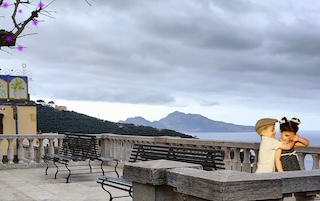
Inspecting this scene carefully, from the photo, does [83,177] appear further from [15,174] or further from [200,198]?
[200,198]

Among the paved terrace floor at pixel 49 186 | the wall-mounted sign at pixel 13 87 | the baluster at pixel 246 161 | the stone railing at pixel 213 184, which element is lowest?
the paved terrace floor at pixel 49 186

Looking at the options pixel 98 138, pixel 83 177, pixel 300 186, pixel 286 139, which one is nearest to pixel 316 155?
pixel 286 139

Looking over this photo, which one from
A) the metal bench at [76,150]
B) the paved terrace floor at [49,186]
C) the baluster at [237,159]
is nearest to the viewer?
the paved terrace floor at [49,186]

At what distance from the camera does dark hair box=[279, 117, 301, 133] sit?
421cm

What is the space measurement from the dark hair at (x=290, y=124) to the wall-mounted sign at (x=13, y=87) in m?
17.2

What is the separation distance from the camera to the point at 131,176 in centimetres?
395

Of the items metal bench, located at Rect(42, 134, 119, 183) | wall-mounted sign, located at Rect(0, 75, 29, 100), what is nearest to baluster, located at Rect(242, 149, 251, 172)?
metal bench, located at Rect(42, 134, 119, 183)

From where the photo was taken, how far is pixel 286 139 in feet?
13.9

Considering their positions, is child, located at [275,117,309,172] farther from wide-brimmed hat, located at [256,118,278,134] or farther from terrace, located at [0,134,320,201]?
terrace, located at [0,134,320,201]

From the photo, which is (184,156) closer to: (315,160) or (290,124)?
(315,160)

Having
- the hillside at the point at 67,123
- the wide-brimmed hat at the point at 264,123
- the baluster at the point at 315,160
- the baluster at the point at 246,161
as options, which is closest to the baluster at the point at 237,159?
the baluster at the point at 246,161

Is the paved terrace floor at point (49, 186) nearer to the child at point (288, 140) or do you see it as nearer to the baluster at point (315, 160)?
the baluster at point (315, 160)

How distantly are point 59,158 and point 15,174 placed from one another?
1.48 metres

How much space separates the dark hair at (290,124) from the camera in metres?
4.21
